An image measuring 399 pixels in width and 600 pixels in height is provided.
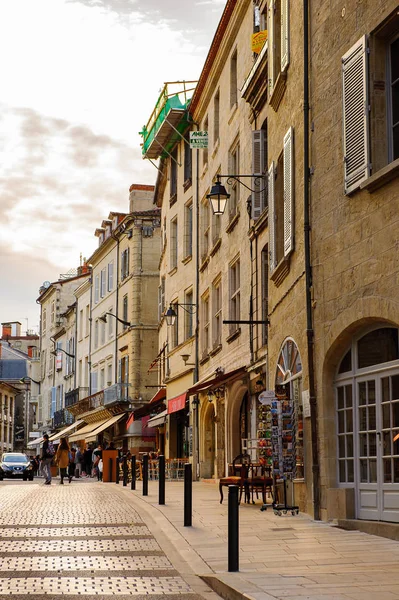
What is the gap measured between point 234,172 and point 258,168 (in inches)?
179

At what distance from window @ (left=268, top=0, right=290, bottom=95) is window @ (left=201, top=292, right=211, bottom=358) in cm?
1288

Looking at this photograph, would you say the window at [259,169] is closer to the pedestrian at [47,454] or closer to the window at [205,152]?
the window at [205,152]

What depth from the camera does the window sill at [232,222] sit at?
2590cm

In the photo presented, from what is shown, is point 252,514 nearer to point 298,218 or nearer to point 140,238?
point 298,218

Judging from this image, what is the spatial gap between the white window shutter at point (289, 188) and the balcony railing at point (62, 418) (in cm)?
5185

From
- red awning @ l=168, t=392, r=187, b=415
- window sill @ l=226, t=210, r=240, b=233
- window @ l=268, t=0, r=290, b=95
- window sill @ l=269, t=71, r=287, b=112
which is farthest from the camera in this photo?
red awning @ l=168, t=392, r=187, b=415

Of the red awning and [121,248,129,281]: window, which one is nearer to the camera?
the red awning

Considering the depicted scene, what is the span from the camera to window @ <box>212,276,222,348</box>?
29.1 m

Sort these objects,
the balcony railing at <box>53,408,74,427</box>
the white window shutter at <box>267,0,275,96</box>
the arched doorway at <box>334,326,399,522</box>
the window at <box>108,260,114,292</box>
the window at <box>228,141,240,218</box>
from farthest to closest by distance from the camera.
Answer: the balcony railing at <box>53,408,74,427</box> < the window at <box>108,260,114,292</box> < the window at <box>228,141,240,218</box> < the white window shutter at <box>267,0,275,96</box> < the arched doorway at <box>334,326,399,522</box>

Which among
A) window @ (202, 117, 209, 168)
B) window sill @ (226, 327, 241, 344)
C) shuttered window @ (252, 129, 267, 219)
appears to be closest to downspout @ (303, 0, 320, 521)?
shuttered window @ (252, 129, 267, 219)

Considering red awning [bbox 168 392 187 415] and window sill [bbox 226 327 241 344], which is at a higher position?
window sill [bbox 226 327 241 344]

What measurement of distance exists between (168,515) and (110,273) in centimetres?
3898

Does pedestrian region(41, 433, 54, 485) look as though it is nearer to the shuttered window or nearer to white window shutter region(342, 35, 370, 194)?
the shuttered window

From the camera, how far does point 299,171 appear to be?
15914mm
